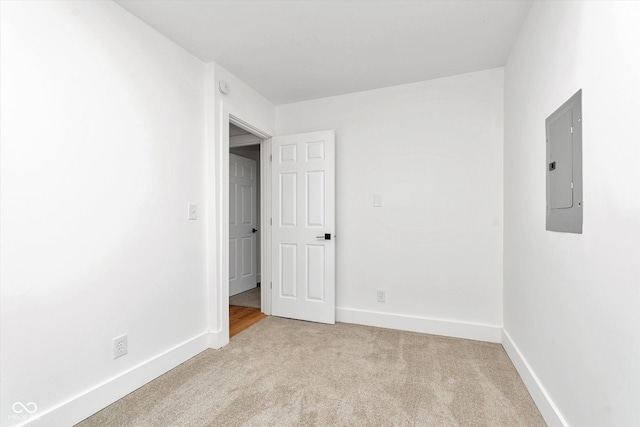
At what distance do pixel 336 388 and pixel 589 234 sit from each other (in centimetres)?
160

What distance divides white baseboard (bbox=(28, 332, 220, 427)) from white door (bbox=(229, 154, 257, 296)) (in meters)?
2.01

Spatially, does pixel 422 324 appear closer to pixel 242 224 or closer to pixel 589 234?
pixel 589 234

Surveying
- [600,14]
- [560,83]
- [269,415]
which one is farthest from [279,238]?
[600,14]

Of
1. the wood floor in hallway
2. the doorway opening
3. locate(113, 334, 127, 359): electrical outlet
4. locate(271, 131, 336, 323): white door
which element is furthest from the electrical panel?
the doorway opening

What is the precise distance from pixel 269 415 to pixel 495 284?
2179 millimetres

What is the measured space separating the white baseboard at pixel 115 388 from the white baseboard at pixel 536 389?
2.34m

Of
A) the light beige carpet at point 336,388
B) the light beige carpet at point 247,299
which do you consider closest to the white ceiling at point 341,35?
the light beige carpet at point 336,388

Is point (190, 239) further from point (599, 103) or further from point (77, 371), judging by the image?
point (599, 103)

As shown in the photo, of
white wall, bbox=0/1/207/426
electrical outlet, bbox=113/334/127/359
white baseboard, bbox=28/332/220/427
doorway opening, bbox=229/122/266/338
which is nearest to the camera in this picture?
white wall, bbox=0/1/207/426

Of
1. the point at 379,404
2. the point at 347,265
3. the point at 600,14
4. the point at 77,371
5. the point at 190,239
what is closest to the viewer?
the point at 600,14

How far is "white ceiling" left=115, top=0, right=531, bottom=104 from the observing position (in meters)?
1.89

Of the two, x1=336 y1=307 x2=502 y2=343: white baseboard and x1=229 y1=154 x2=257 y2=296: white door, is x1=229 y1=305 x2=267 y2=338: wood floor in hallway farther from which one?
x1=336 y1=307 x2=502 y2=343: white baseboard

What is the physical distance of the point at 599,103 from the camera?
1141mm

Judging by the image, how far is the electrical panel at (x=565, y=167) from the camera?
130 centimetres
